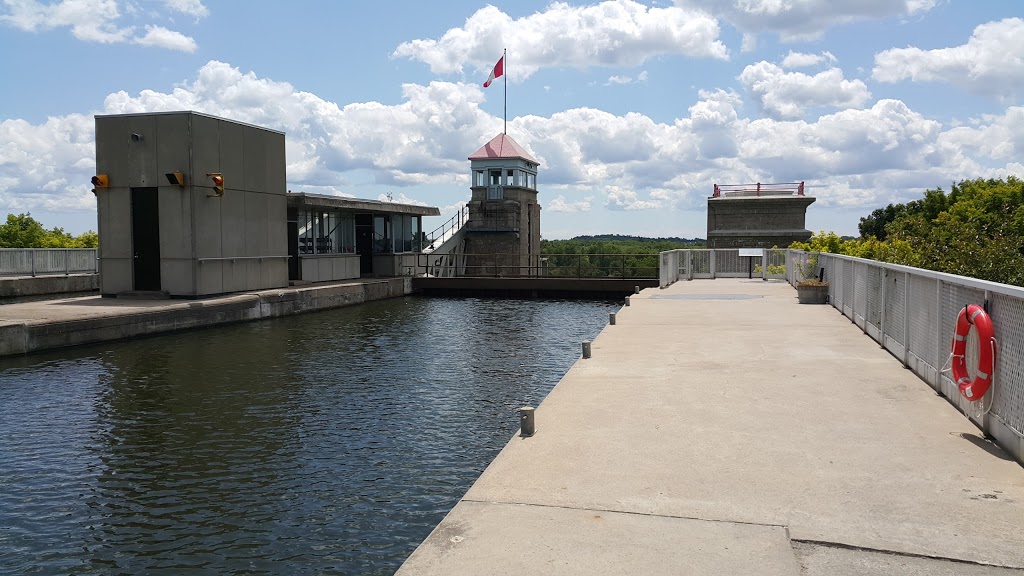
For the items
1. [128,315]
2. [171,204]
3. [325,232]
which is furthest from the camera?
[325,232]

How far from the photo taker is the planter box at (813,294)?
2063 cm

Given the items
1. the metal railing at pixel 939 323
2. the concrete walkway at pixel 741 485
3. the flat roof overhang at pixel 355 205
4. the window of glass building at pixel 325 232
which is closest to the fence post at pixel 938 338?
the metal railing at pixel 939 323

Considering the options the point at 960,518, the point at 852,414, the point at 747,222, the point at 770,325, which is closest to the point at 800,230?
the point at 747,222

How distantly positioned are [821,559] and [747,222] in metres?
36.2

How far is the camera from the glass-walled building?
32.4 meters

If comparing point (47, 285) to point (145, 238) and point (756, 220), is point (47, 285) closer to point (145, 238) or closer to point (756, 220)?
point (145, 238)

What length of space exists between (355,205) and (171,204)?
1048cm

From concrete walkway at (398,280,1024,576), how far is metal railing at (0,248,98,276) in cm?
2729

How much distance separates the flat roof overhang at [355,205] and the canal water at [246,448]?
12113mm

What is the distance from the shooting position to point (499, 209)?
53.9 metres

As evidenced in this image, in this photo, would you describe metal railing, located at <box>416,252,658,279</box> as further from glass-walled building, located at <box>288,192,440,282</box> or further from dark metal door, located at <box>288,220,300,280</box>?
dark metal door, located at <box>288,220,300,280</box>

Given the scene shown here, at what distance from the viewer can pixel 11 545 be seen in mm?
6707

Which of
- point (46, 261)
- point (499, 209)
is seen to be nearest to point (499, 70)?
point (499, 209)

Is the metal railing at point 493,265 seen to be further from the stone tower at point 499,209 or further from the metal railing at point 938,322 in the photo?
the metal railing at point 938,322
